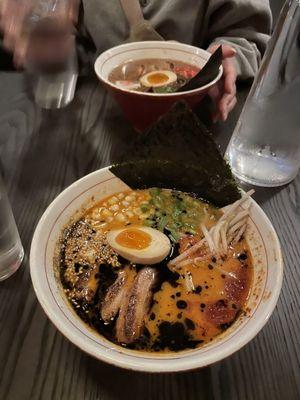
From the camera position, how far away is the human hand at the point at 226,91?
1.49 metres

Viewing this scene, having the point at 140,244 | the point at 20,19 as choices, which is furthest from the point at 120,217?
the point at 20,19

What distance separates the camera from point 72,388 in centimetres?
77

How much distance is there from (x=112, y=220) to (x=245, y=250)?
0.36m

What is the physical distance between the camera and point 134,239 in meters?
0.97

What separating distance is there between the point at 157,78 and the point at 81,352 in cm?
110

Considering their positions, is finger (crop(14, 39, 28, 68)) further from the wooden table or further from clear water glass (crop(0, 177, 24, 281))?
clear water glass (crop(0, 177, 24, 281))

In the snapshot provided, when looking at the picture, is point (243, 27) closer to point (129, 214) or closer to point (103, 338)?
point (129, 214)

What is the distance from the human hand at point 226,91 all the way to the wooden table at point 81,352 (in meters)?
0.39

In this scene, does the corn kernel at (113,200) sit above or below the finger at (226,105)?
below

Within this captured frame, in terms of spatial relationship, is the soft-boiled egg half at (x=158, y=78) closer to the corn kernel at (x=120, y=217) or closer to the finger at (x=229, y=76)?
the finger at (x=229, y=76)

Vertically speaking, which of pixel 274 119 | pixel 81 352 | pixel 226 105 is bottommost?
pixel 81 352

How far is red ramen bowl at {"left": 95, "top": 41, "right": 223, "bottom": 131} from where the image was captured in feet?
4.12

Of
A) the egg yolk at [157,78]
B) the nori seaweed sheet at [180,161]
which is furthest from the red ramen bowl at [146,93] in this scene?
the nori seaweed sheet at [180,161]

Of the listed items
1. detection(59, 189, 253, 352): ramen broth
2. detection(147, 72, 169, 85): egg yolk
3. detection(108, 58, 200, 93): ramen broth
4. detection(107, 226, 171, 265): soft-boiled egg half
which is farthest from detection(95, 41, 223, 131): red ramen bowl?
detection(107, 226, 171, 265): soft-boiled egg half
